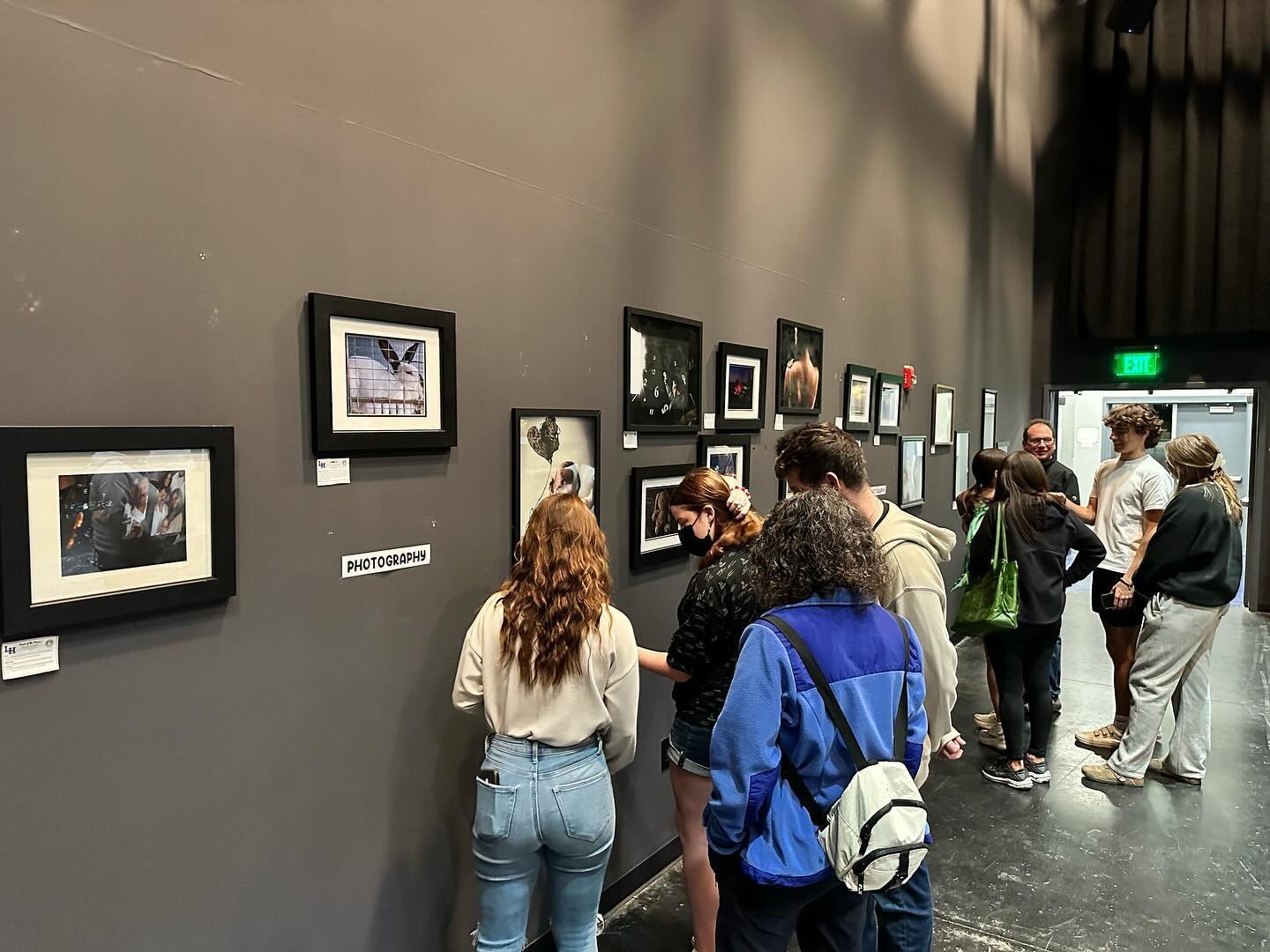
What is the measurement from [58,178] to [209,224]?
28cm

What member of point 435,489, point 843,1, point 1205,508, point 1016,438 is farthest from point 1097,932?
point 1016,438

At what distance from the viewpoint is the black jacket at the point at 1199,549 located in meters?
3.87

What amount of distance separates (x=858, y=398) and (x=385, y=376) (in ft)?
11.5

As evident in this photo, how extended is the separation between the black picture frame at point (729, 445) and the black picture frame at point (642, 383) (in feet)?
0.26

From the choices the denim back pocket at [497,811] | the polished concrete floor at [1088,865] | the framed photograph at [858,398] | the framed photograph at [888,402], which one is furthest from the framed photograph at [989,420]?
the denim back pocket at [497,811]

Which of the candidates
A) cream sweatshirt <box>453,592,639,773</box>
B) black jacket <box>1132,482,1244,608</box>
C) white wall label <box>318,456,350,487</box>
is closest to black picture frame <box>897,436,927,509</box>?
black jacket <box>1132,482,1244,608</box>

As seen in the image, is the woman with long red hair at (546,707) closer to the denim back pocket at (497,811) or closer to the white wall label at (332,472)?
the denim back pocket at (497,811)

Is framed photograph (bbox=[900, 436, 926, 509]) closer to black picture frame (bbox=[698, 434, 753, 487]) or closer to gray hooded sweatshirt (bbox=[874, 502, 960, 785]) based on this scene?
black picture frame (bbox=[698, 434, 753, 487])

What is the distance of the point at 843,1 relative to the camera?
4484 mm

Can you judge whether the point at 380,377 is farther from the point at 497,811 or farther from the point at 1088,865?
the point at 1088,865

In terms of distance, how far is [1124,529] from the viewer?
500 cm

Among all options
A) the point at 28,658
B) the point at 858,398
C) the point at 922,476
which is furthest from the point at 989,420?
the point at 28,658

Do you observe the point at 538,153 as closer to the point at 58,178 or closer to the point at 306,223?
the point at 306,223

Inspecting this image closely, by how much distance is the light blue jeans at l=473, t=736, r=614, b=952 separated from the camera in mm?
1994
